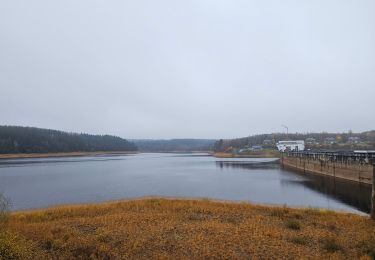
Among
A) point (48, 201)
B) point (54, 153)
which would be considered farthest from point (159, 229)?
point (54, 153)

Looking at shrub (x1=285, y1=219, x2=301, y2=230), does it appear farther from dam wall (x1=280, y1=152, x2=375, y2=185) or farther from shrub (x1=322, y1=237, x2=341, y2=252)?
dam wall (x1=280, y1=152, x2=375, y2=185)

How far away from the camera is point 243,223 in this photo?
15422 mm

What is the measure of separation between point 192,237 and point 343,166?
145ft

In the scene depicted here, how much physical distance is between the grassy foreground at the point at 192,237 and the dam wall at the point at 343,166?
58.0 ft

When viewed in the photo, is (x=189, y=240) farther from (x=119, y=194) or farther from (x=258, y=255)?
(x=119, y=194)

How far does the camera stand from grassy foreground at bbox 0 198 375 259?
1102 centimetres

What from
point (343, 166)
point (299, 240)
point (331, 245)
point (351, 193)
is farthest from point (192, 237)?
point (343, 166)

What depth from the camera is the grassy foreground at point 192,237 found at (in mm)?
11016

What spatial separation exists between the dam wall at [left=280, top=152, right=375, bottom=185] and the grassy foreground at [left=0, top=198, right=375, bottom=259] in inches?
696

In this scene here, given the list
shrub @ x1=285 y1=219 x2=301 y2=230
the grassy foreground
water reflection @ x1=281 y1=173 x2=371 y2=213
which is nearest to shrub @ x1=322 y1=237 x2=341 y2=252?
the grassy foreground

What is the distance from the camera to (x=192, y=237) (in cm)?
1280

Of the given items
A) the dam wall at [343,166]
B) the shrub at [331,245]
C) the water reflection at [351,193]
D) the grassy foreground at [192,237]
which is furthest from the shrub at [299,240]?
the dam wall at [343,166]

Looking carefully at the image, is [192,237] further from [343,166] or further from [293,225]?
[343,166]

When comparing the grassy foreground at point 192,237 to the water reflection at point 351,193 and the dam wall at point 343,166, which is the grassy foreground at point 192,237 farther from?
the dam wall at point 343,166
